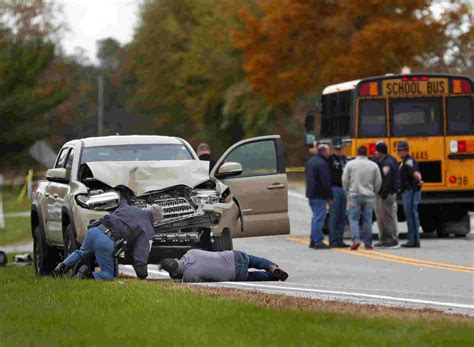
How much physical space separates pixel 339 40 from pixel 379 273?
136 ft

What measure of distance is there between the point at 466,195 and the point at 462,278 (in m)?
11.3

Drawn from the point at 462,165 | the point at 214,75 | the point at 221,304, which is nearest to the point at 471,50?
the point at 214,75

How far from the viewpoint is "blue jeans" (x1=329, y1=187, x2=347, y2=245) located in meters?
27.9

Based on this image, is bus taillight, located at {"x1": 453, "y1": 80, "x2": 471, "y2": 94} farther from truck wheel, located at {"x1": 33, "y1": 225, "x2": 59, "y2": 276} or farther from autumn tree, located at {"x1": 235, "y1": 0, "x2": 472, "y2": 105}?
autumn tree, located at {"x1": 235, "y1": 0, "x2": 472, "y2": 105}

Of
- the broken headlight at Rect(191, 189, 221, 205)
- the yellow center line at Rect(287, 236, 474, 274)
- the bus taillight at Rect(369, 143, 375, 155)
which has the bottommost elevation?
the yellow center line at Rect(287, 236, 474, 274)

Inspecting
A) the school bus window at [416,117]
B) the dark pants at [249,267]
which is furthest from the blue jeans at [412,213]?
the dark pants at [249,267]

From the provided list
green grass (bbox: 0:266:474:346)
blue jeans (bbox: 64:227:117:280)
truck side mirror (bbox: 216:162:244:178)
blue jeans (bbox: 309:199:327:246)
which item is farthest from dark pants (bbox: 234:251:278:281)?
blue jeans (bbox: 309:199:327:246)

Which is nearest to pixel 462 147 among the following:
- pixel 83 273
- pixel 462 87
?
pixel 462 87

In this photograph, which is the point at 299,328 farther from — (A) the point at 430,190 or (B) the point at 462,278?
(A) the point at 430,190

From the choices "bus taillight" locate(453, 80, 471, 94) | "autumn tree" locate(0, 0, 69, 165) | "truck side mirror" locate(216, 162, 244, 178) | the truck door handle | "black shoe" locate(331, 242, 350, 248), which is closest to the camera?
"truck side mirror" locate(216, 162, 244, 178)

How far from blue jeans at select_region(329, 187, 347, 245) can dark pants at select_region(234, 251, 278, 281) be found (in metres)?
9.57

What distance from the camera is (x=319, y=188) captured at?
27266mm

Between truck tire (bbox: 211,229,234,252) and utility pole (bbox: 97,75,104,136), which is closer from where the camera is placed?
truck tire (bbox: 211,229,234,252)

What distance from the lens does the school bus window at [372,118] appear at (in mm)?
30312
